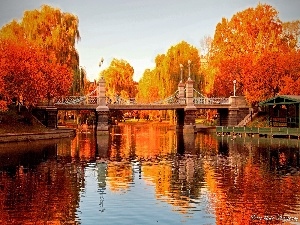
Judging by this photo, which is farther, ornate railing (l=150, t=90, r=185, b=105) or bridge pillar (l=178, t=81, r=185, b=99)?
bridge pillar (l=178, t=81, r=185, b=99)

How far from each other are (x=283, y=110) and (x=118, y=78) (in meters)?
42.0

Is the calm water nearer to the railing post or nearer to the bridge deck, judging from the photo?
the bridge deck

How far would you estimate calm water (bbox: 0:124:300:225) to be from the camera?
58.5 ft

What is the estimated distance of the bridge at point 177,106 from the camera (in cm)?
6769

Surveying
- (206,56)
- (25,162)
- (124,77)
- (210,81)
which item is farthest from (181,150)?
(124,77)

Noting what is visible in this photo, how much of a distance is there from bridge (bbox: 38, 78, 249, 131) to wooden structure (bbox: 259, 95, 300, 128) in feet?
17.0

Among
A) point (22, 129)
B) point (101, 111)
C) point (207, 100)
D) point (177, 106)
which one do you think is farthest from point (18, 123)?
point (207, 100)

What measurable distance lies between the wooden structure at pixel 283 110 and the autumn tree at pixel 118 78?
38.4 m

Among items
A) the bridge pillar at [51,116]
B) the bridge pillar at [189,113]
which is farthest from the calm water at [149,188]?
the bridge pillar at [189,113]

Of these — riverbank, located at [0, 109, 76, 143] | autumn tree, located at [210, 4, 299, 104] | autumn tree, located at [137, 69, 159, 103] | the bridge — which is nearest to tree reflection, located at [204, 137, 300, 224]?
riverbank, located at [0, 109, 76, 143]

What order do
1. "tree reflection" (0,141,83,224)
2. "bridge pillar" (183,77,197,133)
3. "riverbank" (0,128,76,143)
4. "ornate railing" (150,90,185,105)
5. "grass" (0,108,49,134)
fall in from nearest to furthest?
"tree reflection" (0,141,83,224)
"riverbank" (0,128,76,143)
"grass" (0,108,49,134)
"bridge pillar" (183,77,197,133)
"ornate railing" (150,90,185,105)

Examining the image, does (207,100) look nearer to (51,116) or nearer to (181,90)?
(181,90)

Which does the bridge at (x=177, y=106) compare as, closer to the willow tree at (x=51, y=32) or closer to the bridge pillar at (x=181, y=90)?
the bridge pillar at (x=181, y=90)

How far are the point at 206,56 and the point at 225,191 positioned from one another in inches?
2772
